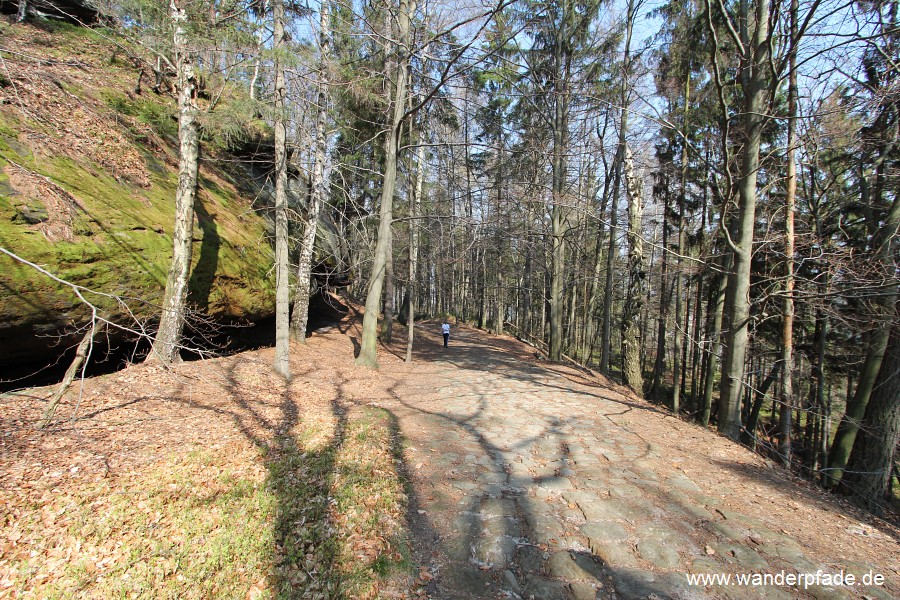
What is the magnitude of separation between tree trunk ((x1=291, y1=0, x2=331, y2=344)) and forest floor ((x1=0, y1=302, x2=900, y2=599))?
4.89 metres

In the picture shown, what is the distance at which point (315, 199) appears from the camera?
10531mm

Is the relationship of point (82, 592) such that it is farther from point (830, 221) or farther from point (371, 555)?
point (830, 221)

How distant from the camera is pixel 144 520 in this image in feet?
10.5

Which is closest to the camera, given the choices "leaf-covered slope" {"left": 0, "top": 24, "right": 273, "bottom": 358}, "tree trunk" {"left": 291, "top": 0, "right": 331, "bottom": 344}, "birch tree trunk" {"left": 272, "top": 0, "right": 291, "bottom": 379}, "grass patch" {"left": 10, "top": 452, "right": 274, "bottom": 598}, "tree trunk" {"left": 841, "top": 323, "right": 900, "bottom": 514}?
"grass patch" {"left": 10, "top": 452, "right": 274, "bottom": 598}

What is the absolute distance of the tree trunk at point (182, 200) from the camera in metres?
6.65

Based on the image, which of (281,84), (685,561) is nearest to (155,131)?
(281,84)

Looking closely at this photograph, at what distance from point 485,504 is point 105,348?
7252 mm

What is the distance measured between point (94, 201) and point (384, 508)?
280 inches

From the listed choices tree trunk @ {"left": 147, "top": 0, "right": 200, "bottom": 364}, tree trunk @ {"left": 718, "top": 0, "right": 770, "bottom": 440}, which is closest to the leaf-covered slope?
tree trunk @ {"left": 147, "top": 0, "right": 200, "bottom": 364}

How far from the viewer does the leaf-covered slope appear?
527cm

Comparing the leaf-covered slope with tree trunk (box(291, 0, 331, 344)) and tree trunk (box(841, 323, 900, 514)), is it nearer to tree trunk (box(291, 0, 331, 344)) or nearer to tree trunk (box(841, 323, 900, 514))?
tree trunk (box(291, 0, 331, 344))

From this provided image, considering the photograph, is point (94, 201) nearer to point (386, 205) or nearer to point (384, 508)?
point (386, 205)

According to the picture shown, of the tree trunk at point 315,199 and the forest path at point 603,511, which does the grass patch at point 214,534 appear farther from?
the tree trunk at point 315,199

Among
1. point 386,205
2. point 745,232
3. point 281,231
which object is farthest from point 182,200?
point 745,232
